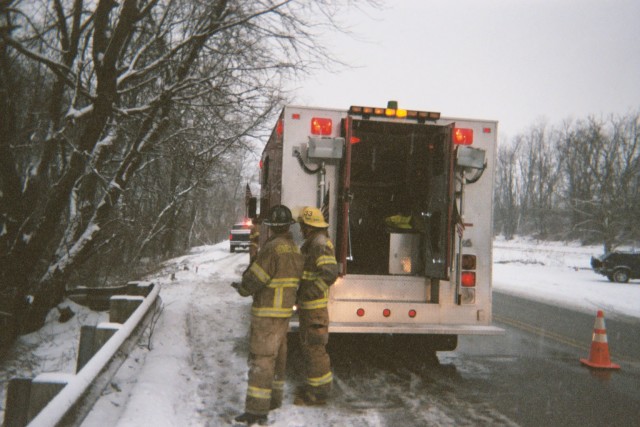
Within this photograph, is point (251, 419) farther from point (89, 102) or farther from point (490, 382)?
point (89, 102)

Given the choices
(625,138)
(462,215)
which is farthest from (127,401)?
(625,138)

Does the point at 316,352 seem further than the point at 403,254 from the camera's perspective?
No

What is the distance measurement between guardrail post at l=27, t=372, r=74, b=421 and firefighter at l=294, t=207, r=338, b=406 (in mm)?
2385

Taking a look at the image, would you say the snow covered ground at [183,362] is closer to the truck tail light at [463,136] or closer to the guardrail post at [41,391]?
the guardrail post at [41,391]

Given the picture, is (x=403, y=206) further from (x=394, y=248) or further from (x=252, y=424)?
(x=252, y=424)

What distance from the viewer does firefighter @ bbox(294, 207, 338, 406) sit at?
488 cm

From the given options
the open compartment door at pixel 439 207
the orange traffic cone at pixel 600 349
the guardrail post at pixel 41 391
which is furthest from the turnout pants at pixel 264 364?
the orange traffic cone at pixel 600 349

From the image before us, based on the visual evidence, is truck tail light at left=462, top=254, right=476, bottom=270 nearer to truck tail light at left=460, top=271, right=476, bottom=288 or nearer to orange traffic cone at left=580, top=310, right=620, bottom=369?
truck tail light at left=460, top=271, right=476, bottom=288

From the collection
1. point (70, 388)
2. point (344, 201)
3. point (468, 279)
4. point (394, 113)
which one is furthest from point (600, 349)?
point (70, 388)

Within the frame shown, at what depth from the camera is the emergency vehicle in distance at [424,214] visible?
19.5 feet

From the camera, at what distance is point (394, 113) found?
6031 millimetres

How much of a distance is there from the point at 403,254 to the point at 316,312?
2141 mm

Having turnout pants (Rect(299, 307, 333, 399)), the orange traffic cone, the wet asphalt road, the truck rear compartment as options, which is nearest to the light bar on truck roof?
the truck rear compartment

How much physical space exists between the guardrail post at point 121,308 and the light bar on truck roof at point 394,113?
3492 millimetres
